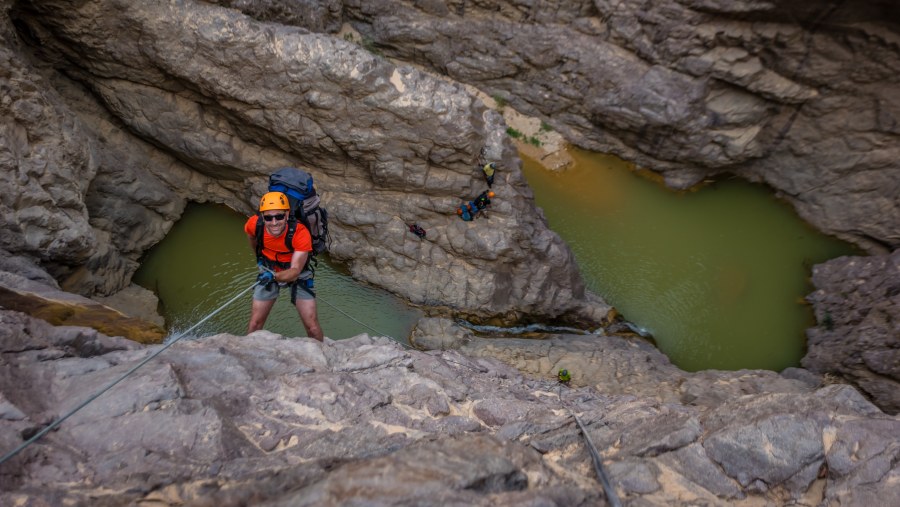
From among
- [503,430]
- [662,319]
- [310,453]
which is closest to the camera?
[310,453]

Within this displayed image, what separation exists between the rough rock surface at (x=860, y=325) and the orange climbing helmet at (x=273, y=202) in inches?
419

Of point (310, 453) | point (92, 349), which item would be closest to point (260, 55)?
point (92, 349)

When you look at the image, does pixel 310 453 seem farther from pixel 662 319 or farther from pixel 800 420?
pixel 662 319

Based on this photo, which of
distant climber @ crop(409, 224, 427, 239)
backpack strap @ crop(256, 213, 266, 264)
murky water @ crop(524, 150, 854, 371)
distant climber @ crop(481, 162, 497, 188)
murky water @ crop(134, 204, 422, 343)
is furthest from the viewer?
murky water @ crop(524, 150, 854, 371)

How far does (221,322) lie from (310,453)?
6596 mm

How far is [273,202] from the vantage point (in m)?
5.17

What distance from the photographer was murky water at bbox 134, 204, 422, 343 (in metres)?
9.53

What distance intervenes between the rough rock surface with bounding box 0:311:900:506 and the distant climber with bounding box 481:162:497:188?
5704 millimetres

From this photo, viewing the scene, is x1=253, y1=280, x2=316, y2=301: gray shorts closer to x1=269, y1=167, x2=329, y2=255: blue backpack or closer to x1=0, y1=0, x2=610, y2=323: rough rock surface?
x1=269, y1=167, x2=329, y2=255: blue backpack

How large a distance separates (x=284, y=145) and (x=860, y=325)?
11970mm

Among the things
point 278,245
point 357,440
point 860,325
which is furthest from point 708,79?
point 357,440

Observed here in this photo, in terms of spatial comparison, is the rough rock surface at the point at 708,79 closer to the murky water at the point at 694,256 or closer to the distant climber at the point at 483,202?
the murky water at the point at 694,256

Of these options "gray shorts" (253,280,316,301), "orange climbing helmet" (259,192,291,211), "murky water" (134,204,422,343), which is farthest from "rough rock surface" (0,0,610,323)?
"orange climbing helmet" (259,192,291,211)

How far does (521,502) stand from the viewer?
292 centimetres
